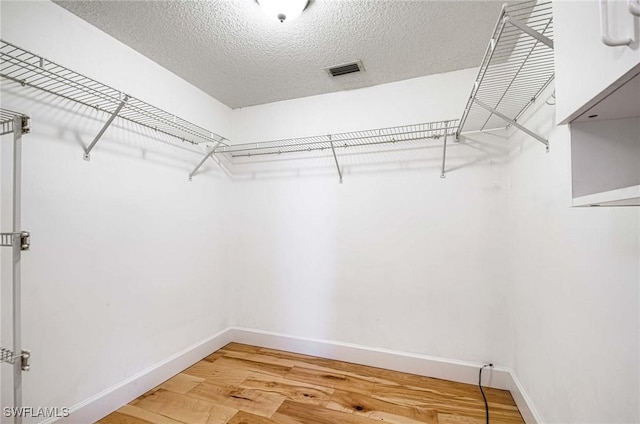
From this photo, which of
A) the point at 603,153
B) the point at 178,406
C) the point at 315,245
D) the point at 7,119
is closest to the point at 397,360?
the point at 315,245

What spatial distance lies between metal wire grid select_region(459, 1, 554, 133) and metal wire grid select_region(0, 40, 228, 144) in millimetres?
1668

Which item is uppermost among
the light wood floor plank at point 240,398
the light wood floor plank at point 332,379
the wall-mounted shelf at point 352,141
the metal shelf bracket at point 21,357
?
the wall-mounted shelf at point 352,141

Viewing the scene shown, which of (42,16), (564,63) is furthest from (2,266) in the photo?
(564,63)

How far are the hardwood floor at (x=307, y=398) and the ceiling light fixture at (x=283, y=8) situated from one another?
6.82ft

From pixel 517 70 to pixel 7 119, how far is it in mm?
2121

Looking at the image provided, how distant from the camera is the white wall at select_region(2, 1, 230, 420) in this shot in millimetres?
1283

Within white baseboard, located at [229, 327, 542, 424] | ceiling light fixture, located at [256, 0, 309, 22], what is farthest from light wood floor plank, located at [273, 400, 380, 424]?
ceiling light fixture, located at [256, 0, 309, 22]

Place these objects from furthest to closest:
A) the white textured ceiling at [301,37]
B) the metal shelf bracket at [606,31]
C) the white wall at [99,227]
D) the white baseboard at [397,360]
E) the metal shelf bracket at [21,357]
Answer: the white baseboard at [397,360] < the white textured ceiling at [301,37] < the white wall at [99,227] < the metal shelf bracket at [21,357] < the metal shelf bracket at [606,31]

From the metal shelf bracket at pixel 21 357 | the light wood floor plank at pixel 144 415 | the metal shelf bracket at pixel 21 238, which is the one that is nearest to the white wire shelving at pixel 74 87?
the metal shelf bracket at pixel 21 238

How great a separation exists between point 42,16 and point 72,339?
1575 mm

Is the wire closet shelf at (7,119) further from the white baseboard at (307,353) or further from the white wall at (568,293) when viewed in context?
the white wall at (568,293)

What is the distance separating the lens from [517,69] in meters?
1.23

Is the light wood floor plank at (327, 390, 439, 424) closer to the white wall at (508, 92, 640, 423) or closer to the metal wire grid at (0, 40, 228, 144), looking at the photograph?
the white wall at (508, 92, 640, 423)

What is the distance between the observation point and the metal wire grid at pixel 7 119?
1.02 meters
